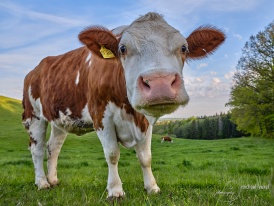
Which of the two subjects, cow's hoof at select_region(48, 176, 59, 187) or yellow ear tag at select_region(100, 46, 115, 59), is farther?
cow's hoof at select_region(48, 176, 59, 187)

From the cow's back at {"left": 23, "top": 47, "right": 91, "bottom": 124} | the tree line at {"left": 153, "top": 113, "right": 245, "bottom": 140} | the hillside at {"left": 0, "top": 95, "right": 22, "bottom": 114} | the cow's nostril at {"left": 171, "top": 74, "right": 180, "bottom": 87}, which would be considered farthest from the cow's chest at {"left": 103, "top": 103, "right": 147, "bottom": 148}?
the tree line at {"left": 153, "top": 113, "right": 245, "bottom": 140}

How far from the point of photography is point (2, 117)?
4962cm

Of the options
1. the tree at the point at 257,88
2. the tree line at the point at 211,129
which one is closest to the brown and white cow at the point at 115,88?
the tree at the point at 257,88

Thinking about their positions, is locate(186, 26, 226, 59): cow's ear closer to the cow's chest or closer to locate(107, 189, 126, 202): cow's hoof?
the cow's chest

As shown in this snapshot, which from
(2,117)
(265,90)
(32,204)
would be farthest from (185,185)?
(2,117)

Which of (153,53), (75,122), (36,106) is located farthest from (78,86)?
(153,53)

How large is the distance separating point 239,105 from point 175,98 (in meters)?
38.5

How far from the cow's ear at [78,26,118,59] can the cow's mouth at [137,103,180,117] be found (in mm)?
1291

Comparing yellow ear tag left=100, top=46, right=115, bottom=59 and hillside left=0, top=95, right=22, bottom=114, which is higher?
hillside left=0, top=95, right=22, bottom=114

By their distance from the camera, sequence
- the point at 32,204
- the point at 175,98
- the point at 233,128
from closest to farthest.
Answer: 1. the point at 175,98
2. the point at 32,204
3. the point at 233,128

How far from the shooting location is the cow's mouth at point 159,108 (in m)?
3.27

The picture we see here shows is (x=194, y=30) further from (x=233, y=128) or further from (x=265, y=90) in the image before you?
(x=233, y=128)

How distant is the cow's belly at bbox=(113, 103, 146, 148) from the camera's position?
184 inches

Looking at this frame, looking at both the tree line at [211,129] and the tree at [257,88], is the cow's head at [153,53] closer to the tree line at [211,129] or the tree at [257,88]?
the tree at [257,88]
